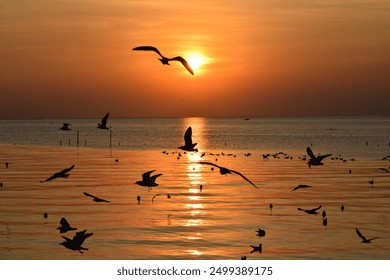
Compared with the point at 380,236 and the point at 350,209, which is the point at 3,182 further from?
the point at 380,236

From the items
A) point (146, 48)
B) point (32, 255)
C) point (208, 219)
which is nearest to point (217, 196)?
point (208, 219)

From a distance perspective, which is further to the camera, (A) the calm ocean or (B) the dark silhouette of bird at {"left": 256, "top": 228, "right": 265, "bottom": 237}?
(B) the dark silhouette of bird at {"left": 256, "top": 228, "right": 265, "bottom": 237}

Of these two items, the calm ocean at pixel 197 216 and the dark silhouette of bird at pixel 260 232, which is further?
the dark silhouette of bird at pixel 260 232

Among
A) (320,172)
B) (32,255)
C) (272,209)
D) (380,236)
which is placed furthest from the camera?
(320,172)

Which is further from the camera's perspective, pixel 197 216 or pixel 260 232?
pixel 197 216

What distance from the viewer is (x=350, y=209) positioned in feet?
127

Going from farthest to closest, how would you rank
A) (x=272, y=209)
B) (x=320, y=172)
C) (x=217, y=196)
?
(x=320, y=172), (x=217, y=196), (x=272, y=209)

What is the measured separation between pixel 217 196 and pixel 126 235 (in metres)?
14.1

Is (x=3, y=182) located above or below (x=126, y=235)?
above

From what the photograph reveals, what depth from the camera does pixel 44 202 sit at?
40562 mm

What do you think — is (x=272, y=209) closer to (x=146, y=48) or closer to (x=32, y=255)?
(x=32, y=255)
